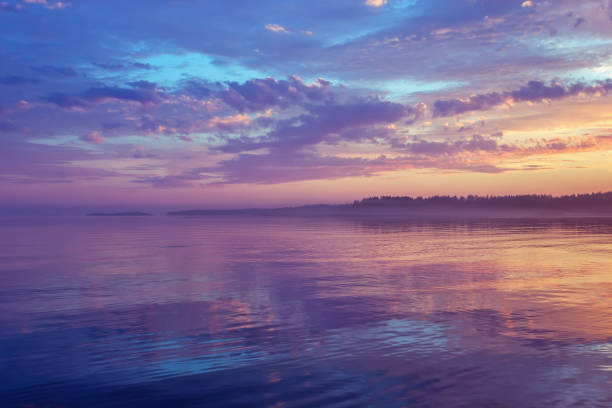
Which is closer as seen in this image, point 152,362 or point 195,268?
point 152,362

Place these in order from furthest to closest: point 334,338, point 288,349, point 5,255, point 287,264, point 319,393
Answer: point 5,255, point 287,264, point 334,338, point 288,349, point 319,393

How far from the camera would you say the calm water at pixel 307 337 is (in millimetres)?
5953

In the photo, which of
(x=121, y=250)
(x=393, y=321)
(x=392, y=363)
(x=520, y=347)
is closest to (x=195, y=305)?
(x=393, y=321)

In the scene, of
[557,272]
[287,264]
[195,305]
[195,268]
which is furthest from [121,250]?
[557,272]

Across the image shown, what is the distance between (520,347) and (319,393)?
3790 millimetres

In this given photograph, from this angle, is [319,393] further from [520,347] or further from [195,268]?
[195,268]

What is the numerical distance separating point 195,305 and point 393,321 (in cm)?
472

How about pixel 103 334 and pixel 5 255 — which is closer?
pixel 103 334

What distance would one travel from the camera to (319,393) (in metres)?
5.93

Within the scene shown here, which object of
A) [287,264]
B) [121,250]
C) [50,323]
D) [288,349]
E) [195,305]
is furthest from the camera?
[121,250]

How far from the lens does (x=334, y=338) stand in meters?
8.27

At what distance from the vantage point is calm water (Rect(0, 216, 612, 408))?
19.5 ft

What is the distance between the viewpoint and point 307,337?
8367 mm

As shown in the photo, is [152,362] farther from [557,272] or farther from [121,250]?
[121,250]
